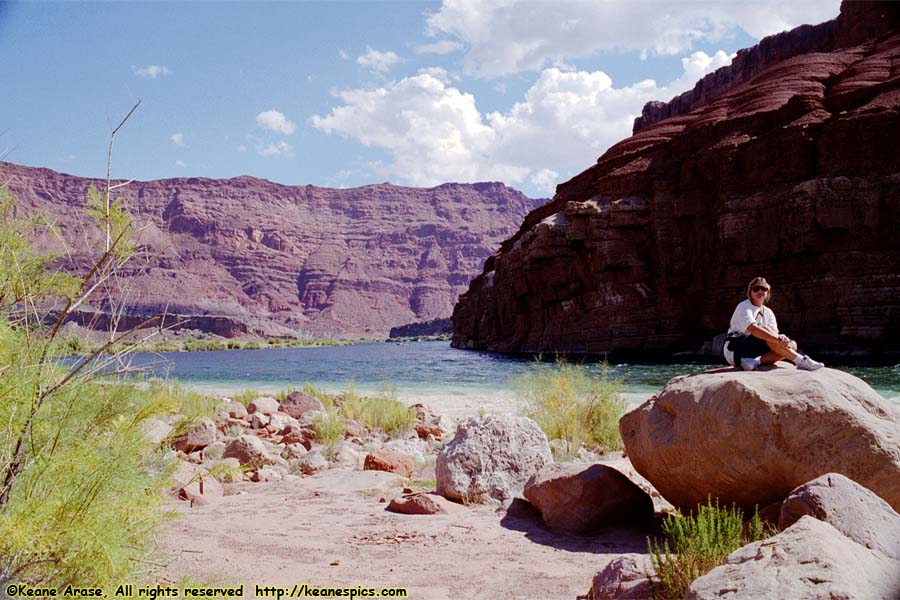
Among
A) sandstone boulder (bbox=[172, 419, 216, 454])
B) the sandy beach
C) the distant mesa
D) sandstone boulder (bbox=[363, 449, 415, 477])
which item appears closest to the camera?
the sandy beach

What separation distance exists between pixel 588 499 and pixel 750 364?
1.85 m

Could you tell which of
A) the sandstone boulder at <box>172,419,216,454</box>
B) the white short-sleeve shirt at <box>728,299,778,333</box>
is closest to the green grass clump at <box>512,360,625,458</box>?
the white short-sleeve shirt at <box>728,299,778,333</box>

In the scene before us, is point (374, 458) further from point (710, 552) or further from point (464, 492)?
point (710, 552)

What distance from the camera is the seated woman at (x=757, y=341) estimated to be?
5414 millimetres

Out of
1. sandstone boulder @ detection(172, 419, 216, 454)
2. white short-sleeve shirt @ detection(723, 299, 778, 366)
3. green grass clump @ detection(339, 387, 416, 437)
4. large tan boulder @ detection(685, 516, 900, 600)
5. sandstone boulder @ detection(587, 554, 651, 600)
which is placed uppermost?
white short-sleeve shirt @ detection(723, 299, 778, 366)

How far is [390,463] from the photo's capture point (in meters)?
7.98

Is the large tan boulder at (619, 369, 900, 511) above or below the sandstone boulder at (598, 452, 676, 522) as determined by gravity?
above

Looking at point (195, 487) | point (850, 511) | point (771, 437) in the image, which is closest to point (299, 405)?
point (195, 487)

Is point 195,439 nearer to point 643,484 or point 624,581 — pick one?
point 643,484

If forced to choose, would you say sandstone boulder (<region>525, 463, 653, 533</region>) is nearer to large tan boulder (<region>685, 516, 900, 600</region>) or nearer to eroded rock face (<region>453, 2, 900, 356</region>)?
large tan boulder (<region>685, 516, 900, 600</region>)

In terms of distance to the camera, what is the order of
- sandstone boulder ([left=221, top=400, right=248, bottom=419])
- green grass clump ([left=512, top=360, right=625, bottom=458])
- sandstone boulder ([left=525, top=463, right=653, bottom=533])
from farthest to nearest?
1. sandstone boulder ([left=221, top=400, right=248, bottom=419])
2. green grass clump ([left=512, top=360, right=625, bottom=458])
3. sandstone boulder ([left=525, top=463, right=653, bottom=533])

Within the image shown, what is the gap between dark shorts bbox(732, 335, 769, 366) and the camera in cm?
558

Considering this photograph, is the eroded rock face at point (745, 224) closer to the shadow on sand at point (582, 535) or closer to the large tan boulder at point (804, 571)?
the shadow on sand at point (582, 535)

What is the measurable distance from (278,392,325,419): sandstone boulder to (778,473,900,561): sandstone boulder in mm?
11672
